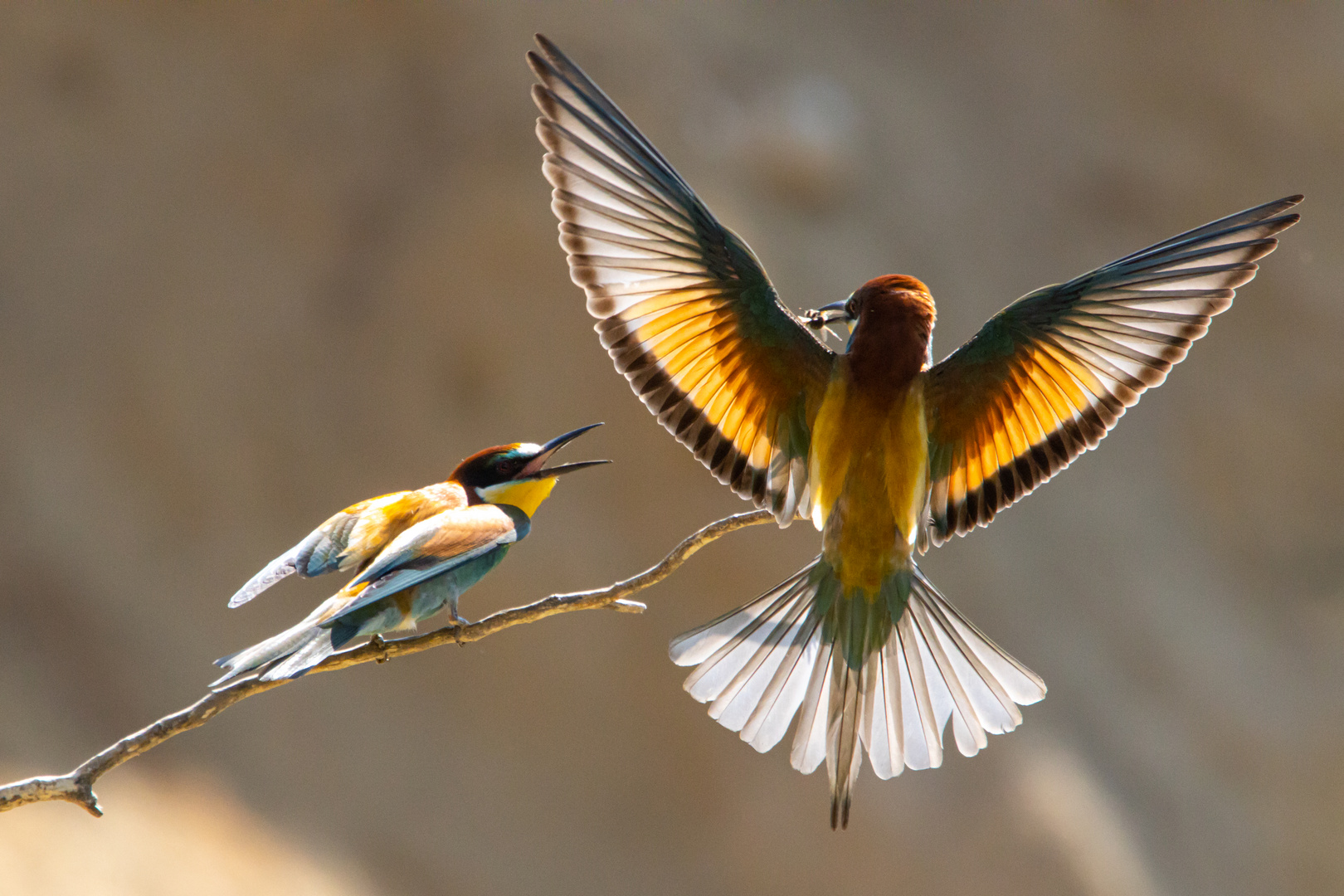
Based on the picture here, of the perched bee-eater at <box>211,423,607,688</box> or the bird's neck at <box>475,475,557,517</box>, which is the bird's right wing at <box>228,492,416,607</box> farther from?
the bird's neck at <box>475,475,557,517</box>

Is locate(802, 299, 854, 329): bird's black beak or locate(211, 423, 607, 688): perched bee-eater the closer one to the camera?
locate(211, 423, 607, 688): perched bee-eater

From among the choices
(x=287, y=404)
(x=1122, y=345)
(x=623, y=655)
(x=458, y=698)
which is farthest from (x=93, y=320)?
(x=1122, y=345)

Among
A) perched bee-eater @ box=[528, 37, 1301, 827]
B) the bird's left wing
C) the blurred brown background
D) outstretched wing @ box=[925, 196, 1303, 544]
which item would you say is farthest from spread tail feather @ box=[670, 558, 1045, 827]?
the blurred brown background

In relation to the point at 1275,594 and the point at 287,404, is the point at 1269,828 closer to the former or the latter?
the point at 1275,594

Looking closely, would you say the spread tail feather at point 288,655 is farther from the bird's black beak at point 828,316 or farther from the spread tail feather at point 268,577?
the bird's black beak at point 828,316

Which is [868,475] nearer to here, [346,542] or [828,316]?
[828,316]
